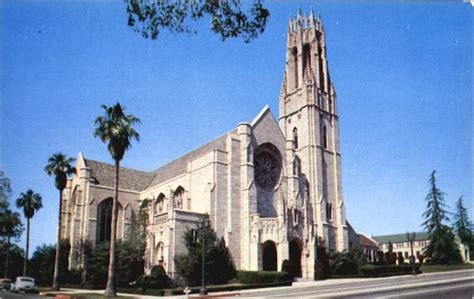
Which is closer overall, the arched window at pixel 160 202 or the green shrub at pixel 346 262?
the green shrub at pixel 346 262

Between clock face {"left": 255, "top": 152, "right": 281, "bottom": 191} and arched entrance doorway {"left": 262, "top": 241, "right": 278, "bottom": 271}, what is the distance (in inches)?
283

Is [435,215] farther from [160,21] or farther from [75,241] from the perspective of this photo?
[160,21]

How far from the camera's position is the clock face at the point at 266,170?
52625 millimetres

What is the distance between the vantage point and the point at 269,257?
48375 millimetres

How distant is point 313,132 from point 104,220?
29340 mm

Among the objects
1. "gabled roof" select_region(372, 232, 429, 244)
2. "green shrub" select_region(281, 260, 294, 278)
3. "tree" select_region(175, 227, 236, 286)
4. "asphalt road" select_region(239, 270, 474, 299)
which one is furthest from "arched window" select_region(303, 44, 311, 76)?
"gabled roof" select_region(372, 232, 429, 244)

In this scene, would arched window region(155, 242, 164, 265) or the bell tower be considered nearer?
arched window region(155, 242, 164, 265)

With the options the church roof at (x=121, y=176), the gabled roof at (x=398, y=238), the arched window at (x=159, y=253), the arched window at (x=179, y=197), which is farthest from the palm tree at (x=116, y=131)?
the gabled roof at (x=398, y=238)

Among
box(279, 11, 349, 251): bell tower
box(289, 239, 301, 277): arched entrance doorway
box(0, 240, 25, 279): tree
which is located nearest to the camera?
box(289, 239, 301, 277): arched entrance doorway

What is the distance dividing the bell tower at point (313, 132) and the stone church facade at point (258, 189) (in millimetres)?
144

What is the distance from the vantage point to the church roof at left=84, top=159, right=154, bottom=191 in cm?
6009

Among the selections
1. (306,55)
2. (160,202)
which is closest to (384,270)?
(160,202)

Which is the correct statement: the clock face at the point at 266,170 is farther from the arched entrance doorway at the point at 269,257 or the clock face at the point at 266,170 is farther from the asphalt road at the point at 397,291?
the asphalt road at the point at 397,291

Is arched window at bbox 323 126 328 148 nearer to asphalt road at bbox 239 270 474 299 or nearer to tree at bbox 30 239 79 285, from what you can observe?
asphalt road at bbox 239 270 474 299
